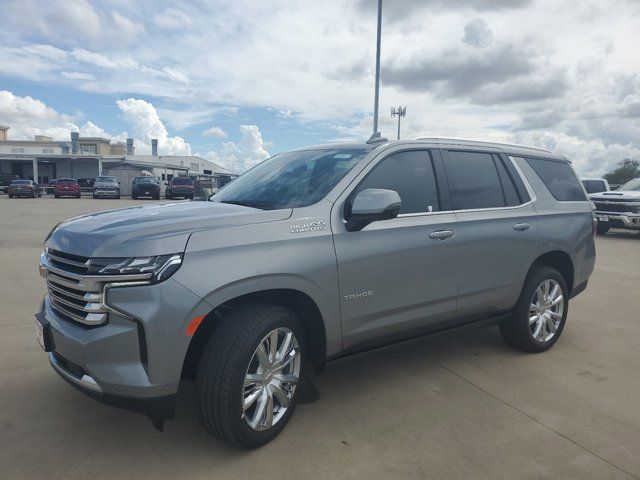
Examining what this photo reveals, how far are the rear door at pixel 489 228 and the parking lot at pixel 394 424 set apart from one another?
2.09 feet

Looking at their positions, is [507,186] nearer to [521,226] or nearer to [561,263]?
[521,226]

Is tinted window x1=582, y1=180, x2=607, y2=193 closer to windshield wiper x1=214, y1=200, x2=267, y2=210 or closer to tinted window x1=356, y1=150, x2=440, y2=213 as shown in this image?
tinted window x1=356, y1=150, x2=440, y2=213

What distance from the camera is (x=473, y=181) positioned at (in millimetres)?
4082

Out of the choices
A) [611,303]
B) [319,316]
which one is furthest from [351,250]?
[611,303]

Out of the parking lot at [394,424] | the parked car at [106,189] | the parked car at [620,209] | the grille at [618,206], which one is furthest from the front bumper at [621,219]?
the parked car at [106,189]

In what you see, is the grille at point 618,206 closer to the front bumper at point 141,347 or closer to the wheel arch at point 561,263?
the wheel arch at point 561,263

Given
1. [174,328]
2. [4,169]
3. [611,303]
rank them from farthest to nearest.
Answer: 1. [4,169]
2. [611,303]
3. [174,328]

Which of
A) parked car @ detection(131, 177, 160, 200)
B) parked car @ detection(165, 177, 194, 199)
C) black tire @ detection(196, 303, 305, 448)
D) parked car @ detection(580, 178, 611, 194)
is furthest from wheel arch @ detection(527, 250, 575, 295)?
parked car @ detection(131, 177, 160, 200)

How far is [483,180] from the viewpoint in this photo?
417 cm

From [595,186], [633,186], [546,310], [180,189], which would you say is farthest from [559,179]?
[180,189]

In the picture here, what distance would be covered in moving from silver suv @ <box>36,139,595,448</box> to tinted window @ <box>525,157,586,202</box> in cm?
25

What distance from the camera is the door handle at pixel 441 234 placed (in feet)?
11.8

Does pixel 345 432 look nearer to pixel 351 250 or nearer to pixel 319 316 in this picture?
pixel 319 316

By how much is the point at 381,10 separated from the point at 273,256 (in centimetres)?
1513
